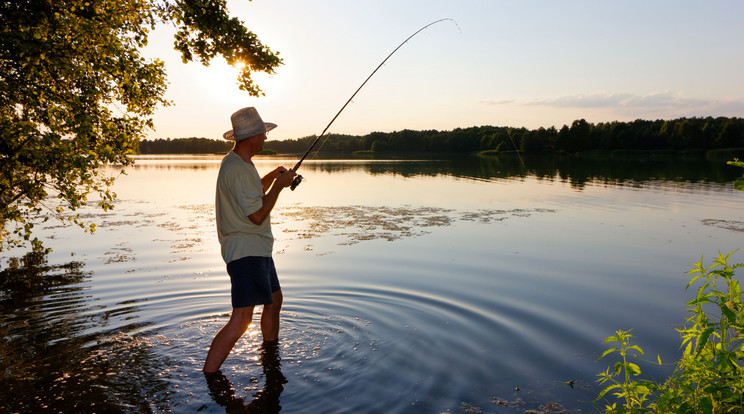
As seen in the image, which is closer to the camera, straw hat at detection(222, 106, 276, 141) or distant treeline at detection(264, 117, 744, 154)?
straw hat at detection(222, 106, 276, 141)

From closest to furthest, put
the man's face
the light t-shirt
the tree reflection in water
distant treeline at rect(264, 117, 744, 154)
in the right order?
the tree reflection in water, the light t-shirt, the man's face, distant treeline at rect(264, 117, 744, 154)

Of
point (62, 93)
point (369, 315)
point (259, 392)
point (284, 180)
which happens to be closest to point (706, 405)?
point (259, 392)

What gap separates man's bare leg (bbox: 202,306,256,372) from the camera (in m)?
4.78

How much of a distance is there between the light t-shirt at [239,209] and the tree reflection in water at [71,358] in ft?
4.68

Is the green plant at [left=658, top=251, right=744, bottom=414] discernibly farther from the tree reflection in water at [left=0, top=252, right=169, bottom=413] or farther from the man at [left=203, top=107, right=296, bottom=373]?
the tree reflection in water at [left=0, top=252, right=169, bottom=413]

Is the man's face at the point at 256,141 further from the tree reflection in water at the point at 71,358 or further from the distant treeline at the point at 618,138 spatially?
the distant treeline at the point at 618,138

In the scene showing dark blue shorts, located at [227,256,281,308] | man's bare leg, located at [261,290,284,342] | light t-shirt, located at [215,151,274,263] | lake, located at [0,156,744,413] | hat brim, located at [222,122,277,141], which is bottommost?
lake, located at [0,156,744,413]

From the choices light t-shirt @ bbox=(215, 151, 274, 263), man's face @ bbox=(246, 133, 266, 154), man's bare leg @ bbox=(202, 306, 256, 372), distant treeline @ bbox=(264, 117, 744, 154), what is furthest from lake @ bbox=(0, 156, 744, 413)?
distant treeline @ bbox=(264, 117, 744, 154)

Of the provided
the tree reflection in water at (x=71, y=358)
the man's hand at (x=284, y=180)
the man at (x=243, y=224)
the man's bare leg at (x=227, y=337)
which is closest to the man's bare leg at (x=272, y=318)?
the man at (x=243, y=224)

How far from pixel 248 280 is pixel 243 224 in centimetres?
53

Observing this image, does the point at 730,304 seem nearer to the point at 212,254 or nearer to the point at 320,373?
the point at 320,373

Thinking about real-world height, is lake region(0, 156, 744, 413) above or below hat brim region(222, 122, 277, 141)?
below

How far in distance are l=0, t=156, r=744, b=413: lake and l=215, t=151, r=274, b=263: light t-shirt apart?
1.24 metres

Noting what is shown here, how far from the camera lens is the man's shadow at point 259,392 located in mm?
4258
